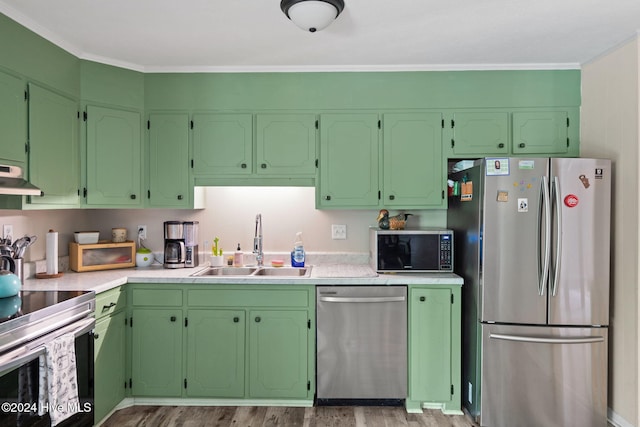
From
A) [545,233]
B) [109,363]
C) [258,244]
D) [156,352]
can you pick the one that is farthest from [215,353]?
[545,233]

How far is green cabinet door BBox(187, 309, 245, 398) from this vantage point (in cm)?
279

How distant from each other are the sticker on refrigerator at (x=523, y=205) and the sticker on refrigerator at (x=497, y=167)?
18 cm

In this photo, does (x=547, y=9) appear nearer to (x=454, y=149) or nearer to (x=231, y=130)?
(x=454, y=149)

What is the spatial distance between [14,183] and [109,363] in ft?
3.92

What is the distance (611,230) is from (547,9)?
141cm

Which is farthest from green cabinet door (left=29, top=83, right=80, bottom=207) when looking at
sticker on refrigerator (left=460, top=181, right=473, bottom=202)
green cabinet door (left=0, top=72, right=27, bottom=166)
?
sticker on refrigerator (left=460, top=181, right=473, bottom=202)

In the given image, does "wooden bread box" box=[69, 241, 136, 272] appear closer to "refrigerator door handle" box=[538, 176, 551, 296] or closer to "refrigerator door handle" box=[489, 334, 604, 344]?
"refrigerator door handle" box=[489, 334, 604, 344]

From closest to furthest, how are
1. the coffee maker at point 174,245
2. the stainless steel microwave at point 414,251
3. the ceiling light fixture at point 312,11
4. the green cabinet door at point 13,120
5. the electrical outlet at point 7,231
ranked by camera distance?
1. the ceiling light fixture at point 312,11
2. the green cabinet door at point 13,120
3. the electrical outlet at point 7,231
4. the stainless steel microwave at point 414,251
5. the coffee maker at point 174,245

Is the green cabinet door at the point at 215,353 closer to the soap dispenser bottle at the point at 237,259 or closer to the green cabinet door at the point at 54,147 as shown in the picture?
the soap dispenser bottle at the point at 237,259

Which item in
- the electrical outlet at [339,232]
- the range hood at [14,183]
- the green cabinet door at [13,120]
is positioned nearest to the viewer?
the range hood at [14,183]

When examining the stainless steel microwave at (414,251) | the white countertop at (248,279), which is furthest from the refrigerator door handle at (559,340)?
the stainless steel microwave at (414,251)

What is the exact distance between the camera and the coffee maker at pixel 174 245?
10.3 ft

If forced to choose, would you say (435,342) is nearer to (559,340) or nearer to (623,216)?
(559,340)

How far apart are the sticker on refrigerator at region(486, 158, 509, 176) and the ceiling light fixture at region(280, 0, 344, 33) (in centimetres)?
125
